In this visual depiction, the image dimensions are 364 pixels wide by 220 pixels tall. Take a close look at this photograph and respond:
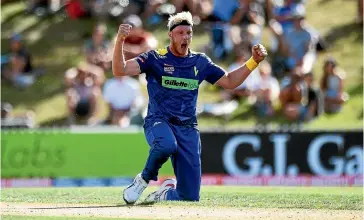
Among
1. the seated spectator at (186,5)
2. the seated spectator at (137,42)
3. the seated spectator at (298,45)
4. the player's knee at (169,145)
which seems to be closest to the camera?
the player's knee at (169,145)

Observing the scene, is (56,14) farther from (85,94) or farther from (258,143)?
(258,143)

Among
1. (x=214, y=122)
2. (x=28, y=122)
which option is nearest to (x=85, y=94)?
(x=28, y=122)

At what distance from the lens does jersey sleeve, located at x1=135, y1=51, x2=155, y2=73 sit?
32.9 feet

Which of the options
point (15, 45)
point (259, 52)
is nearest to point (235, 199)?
point (259, 52)

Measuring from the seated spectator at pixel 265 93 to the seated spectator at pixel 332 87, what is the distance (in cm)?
94

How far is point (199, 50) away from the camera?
790 inches

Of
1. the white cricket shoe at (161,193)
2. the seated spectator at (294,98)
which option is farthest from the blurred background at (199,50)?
the white cricket shoe at (161,193)

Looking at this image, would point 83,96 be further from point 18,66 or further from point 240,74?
point 240,74

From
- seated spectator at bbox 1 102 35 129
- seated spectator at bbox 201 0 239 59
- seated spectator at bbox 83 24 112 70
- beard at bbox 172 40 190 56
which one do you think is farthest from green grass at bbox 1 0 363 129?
beard at bbox 172 40 190 56

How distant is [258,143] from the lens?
1667 cm

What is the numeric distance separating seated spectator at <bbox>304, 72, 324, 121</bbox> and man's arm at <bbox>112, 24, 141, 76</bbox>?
8189 millimetres

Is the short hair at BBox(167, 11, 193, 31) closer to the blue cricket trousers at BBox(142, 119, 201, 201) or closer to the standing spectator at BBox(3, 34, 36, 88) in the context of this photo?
the blue cricket trousers at BBox(142, 119, 201, 201)

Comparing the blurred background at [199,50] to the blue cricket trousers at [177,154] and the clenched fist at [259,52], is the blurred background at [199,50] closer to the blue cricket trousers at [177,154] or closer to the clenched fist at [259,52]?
the blue cricket trousers at [177,154]

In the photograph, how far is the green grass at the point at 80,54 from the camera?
1817 cm
